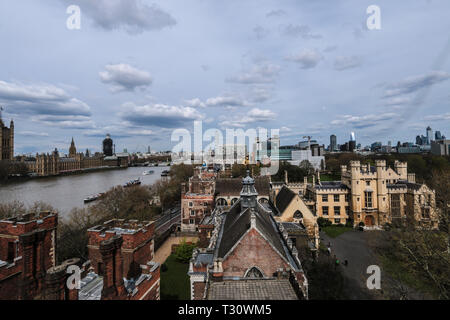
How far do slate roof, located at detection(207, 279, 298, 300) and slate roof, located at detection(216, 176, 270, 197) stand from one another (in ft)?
98.9

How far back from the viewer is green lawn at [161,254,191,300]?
699 inches

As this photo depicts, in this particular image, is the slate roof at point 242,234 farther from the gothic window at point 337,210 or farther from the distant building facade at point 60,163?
the distant building facade at point 60,163

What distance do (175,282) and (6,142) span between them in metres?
127

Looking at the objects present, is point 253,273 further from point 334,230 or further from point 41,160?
point 41,160

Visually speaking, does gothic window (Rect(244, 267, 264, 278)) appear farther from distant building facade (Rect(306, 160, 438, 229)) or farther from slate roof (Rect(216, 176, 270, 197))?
distant building facade (Rect(306, 160, 438, 229))

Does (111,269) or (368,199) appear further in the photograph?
(368,199)

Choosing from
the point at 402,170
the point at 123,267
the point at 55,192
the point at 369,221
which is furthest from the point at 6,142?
the point at 402,170

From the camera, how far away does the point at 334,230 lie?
3406 centimetres

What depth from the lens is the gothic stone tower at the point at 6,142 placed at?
94.8m

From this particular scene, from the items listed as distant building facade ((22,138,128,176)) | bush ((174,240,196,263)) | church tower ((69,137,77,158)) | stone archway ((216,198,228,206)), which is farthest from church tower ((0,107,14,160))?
bush ((174,240,196,263))

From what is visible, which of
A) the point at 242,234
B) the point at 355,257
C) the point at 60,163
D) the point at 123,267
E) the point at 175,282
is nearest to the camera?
the point at 123,267

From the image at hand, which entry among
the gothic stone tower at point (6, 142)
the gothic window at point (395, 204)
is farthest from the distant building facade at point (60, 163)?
the gothic window at point (395, 204)
